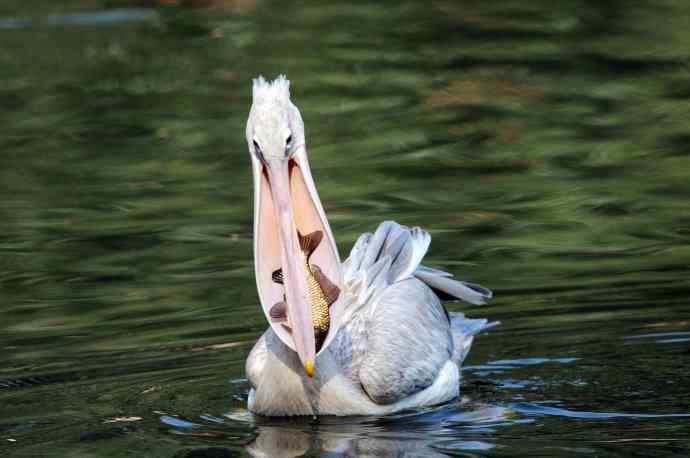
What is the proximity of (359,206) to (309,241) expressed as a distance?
3.83 metres

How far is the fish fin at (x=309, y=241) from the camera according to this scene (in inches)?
237

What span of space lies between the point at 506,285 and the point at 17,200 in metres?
4.17

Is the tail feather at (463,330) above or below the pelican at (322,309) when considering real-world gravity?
below

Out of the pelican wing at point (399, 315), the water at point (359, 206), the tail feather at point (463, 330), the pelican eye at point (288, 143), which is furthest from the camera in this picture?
the tail feather at point (463, 330)

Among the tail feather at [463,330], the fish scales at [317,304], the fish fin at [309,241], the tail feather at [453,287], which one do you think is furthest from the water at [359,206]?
the fish fin at [309,241]

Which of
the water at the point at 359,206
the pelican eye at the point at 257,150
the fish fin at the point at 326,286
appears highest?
the pelican eye at the point at 257,150

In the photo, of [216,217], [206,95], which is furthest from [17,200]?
[206,95]

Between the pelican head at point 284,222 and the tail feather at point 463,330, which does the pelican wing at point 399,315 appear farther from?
the pelican head at point 284,222

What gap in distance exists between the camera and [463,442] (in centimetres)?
580

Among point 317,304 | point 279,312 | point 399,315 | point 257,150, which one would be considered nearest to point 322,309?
point 317,304

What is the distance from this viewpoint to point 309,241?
602 centimetres

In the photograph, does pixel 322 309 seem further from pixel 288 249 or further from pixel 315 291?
pixel 288 249

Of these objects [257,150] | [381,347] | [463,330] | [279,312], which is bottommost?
[463,330]

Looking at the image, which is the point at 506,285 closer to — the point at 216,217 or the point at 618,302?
the point at 618,302
